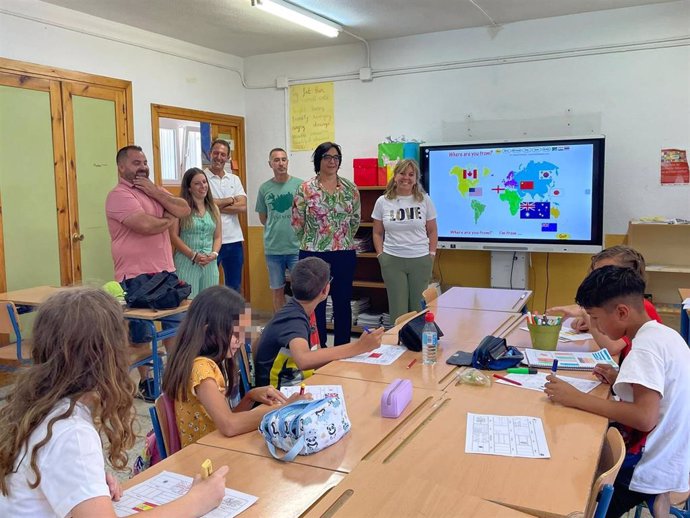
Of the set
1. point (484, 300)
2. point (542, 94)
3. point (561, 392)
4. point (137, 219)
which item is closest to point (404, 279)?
point (484, 300)

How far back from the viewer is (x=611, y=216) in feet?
17.1

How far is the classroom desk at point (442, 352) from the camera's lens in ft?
7.62

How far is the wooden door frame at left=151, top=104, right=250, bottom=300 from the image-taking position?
5.62 m

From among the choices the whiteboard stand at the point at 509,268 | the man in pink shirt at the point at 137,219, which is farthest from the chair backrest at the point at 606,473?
the whiteboard stand at the point at 509,268

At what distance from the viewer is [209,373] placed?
6.28 feet

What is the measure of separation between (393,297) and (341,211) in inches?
29.5

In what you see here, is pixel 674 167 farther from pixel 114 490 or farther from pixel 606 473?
pixel 114 490

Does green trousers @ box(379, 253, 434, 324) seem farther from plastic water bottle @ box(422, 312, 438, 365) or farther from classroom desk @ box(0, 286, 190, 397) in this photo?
plastic water bottle @ box(422, 312, 438, 365)

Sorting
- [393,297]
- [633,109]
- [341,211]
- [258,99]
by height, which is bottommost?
[393,297]

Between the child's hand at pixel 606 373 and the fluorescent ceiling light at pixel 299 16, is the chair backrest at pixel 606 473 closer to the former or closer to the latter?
the child's hand at pixel 606 373

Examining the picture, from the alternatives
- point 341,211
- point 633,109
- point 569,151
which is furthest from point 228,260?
point 633,109

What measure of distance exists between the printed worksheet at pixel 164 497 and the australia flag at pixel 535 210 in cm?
430

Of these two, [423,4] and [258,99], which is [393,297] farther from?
[258,99]

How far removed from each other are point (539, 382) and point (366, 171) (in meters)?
3.76
